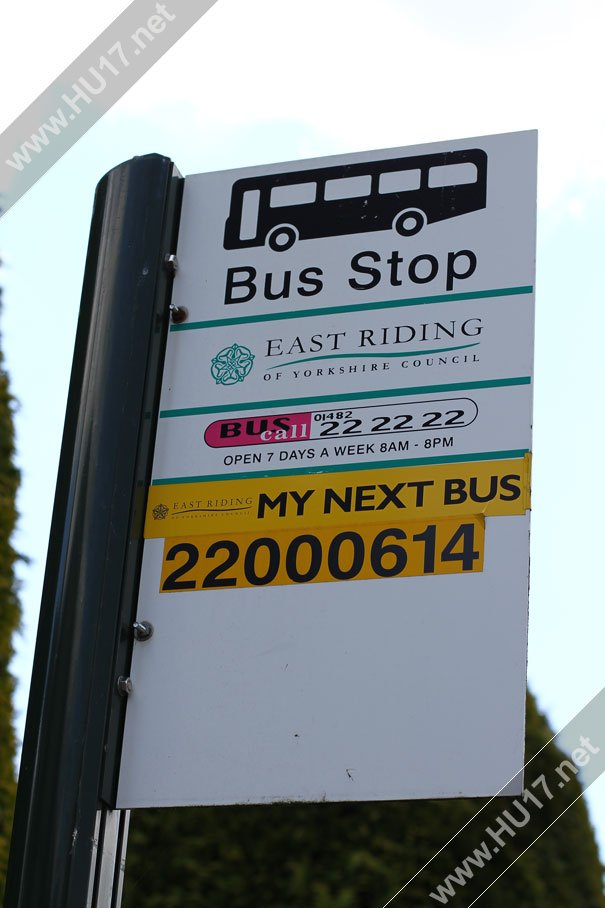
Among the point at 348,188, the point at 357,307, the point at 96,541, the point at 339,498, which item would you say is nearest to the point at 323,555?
the point at 339,498

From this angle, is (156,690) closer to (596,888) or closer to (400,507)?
(400,507)

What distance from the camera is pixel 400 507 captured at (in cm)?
339

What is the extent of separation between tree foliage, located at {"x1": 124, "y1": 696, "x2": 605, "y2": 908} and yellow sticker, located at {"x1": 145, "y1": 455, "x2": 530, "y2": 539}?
2.81 metres

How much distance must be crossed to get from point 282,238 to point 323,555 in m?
0.88

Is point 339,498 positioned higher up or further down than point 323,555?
higher up

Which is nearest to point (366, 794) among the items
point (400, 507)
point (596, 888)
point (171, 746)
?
point (171, 746)

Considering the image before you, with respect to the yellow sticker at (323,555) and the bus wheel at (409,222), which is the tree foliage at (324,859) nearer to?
the yellow sticker at (323,555)

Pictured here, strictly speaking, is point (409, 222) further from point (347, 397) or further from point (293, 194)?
point (347, 397)

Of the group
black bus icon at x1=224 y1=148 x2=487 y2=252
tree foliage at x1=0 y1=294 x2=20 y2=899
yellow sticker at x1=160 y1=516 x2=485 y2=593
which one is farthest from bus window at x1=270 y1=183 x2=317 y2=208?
tree foliage at x1=0 y1=294 x2=20 y2=899

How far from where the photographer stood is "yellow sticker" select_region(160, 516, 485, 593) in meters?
3.30

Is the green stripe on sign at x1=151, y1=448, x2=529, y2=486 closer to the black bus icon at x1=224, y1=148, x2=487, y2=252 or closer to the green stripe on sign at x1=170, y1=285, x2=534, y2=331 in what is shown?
the green stripe on sign at x1=170, y1=285, x2=534, y2=331

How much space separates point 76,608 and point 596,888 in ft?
12.9

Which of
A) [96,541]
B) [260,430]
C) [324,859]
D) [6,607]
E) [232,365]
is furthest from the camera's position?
[6,607]

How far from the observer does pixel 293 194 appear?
3881 mm
